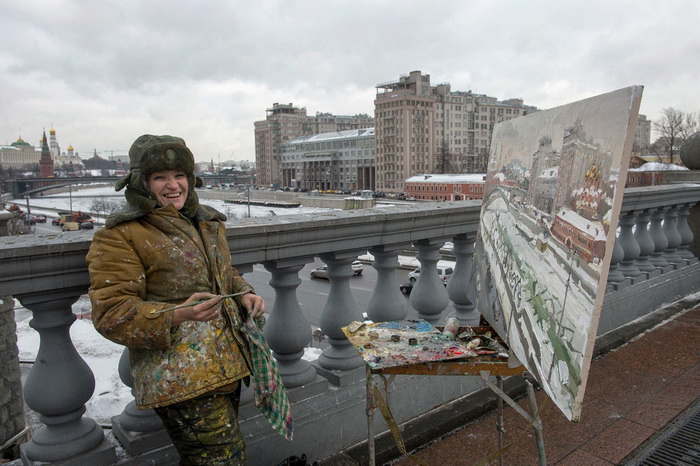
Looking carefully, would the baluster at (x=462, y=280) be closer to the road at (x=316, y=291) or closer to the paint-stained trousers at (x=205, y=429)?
the paint-stained trousers at (x=205, y=429)

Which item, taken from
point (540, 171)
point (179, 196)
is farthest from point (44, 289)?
point (540, 171)

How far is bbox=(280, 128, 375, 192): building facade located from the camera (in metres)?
117

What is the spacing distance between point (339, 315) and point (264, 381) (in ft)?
3.80

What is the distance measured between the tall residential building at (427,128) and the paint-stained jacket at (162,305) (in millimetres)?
104314

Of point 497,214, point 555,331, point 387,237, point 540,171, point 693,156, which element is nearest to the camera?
point 555,331

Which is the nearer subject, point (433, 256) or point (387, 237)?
point (387, 237)

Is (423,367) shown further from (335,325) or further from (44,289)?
(44,289)

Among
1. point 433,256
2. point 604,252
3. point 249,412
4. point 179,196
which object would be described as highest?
point 179,196

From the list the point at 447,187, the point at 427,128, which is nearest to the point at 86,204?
the point at 427,128

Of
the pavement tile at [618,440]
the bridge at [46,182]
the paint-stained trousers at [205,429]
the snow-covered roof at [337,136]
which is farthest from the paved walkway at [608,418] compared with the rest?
the snow-covered roof at [337,136]

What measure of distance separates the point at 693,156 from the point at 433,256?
584 cm

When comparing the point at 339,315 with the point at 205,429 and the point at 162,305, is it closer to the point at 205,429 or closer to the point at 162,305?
the point at 205,429

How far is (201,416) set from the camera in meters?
2.20

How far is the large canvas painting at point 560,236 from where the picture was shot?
5.74 ft
